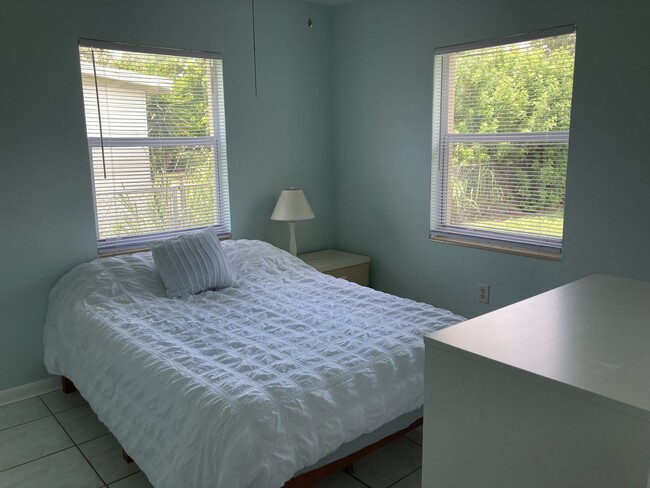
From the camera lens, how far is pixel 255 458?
169 cm

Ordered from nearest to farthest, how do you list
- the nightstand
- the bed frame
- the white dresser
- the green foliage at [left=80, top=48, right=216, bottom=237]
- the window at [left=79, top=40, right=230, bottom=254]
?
the white dresser
the bed frame
the window at [left=79, top=40, right=230, bottom=254]
the green foliage at [left=80, top=48, right=216, bottom=237]
the nightstand

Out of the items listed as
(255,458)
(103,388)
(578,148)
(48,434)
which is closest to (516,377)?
(255,458)

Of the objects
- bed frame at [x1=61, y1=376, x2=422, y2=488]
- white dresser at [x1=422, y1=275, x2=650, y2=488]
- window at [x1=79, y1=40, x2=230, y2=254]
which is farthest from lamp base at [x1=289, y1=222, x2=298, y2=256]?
white dresser at [x1=422, y1=275, x2=650, y2=488]

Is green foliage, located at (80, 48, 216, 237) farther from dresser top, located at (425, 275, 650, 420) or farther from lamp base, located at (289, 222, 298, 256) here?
dresser top, located at (425, 275, 650, 420)

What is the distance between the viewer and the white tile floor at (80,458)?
232 centimetres

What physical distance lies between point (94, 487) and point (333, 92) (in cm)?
332

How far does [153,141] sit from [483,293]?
2.41 meters

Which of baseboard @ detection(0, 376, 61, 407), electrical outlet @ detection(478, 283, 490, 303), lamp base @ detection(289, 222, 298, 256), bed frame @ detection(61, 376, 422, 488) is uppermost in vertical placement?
lamp base @ detection(289, 222, 298, 256)

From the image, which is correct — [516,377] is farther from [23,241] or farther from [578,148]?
[23,241]

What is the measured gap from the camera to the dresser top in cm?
100

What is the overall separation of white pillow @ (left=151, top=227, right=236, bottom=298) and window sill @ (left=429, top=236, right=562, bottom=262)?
1522 mm

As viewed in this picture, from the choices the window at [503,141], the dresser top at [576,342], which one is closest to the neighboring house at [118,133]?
the window at [503,141]

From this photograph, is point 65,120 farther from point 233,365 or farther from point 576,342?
point 576,342

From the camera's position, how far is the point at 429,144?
12.3ft
